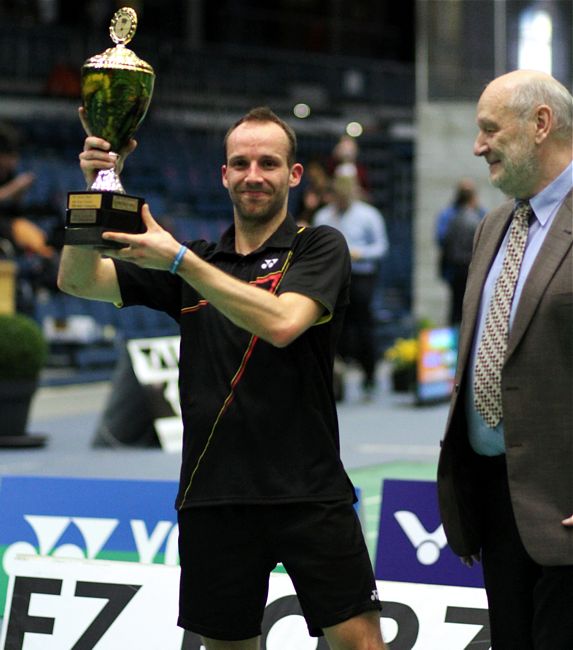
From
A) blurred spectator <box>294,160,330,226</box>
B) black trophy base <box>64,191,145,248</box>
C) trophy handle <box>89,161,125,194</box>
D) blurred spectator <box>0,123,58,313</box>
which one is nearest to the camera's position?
black trophy base <box>64,191,145,248</box>

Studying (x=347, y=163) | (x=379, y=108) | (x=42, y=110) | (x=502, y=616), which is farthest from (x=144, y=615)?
(x=379, y=108)

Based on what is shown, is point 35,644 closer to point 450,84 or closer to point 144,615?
point 144,615

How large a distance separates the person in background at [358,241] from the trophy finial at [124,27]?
27.3ft

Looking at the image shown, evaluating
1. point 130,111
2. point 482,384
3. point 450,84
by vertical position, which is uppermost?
point 450,84

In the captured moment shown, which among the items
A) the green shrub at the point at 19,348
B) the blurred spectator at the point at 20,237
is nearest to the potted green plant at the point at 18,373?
the green shrub at the point at 19,348

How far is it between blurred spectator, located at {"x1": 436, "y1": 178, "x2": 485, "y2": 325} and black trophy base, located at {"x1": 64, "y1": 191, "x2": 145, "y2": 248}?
36.0ft

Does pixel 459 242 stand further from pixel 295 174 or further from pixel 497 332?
pixel 497 332

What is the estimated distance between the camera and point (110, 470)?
8.96 meters

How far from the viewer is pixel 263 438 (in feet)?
11.0

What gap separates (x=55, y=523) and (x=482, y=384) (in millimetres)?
2324

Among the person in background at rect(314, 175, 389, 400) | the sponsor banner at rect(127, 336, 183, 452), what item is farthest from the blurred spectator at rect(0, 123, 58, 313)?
the person in background at rect(314, 175, 389, 400)

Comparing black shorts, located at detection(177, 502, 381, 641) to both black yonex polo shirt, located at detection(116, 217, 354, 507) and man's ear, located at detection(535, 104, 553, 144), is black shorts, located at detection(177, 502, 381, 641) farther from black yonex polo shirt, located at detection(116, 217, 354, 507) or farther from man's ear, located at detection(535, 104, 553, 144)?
man's ear, located at detection(535, 104, 553, 144)

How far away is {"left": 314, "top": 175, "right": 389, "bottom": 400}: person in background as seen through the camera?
12.2 m

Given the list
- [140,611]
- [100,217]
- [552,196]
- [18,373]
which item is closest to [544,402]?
[552,196]
